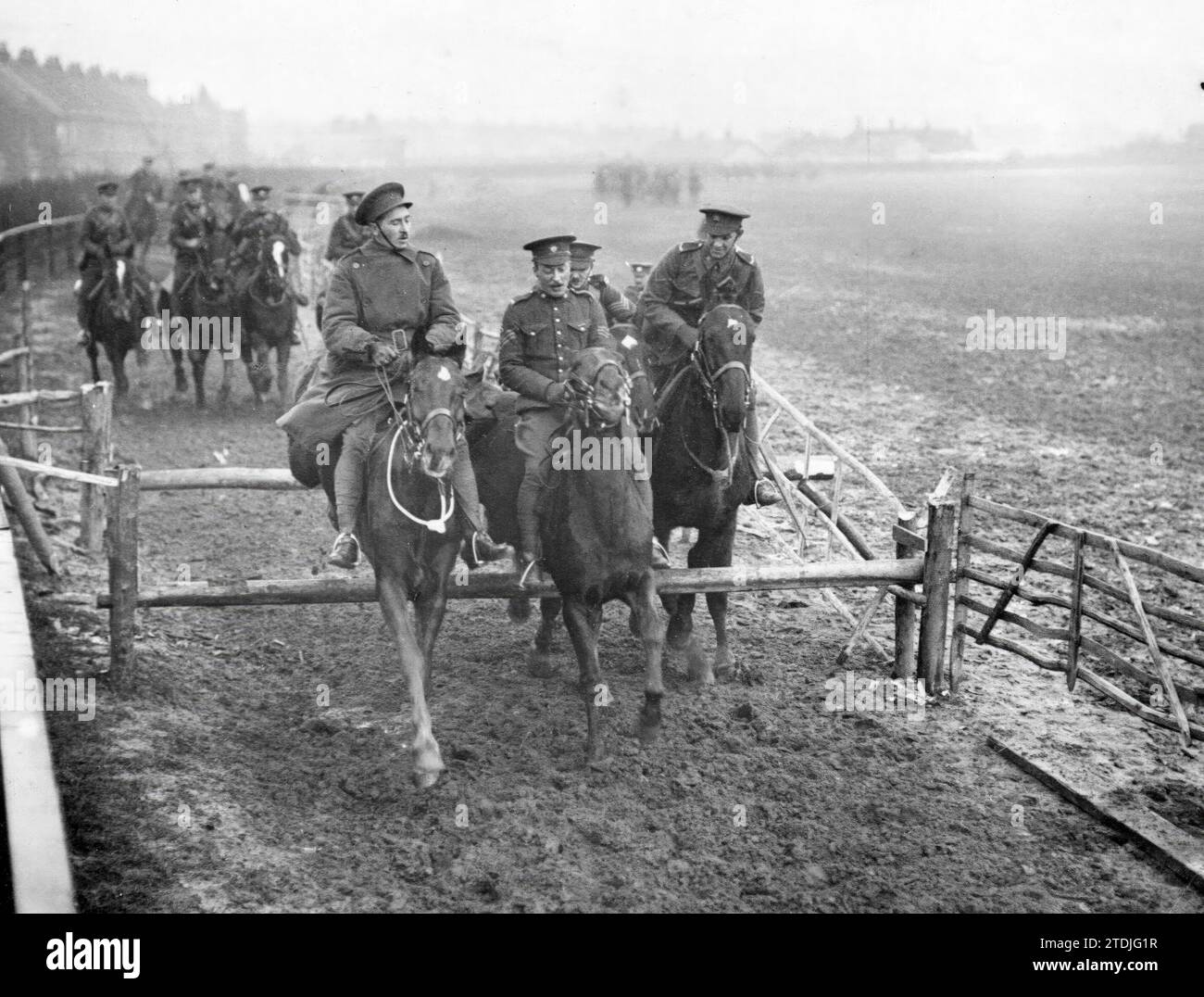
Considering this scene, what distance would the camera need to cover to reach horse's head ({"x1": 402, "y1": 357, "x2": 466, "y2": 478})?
20.7 feet

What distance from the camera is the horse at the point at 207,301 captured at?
16078mm

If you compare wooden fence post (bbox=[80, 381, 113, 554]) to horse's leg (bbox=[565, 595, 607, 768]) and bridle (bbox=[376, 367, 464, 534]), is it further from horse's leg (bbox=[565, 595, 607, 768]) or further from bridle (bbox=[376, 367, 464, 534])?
horse's leg (bbox=[565, 595, 607, 768])

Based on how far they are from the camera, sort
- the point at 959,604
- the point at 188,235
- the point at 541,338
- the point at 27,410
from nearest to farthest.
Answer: the point at 541,338, the point at 959,604, the point at 27,410, the point at 188,235

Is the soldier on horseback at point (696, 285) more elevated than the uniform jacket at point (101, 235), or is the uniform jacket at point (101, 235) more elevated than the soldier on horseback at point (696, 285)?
the uniform jacket at point (101, 235)

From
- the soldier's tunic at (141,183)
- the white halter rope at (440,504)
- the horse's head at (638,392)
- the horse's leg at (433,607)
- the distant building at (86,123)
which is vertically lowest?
the horse's leg at (433,607)

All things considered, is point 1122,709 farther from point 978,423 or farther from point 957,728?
point 978,423

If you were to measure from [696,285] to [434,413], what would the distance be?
3213 millimetres

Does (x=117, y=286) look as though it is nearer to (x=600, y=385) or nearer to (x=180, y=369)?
(x=180, y=369)

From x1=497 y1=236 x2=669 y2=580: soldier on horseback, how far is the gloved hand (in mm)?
858

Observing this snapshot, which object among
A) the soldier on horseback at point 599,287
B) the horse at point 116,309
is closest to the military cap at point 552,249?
the soldier on horseback at point 599,287

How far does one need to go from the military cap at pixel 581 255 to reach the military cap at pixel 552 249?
6.24 ft

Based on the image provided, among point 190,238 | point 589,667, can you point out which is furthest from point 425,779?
point 190,238

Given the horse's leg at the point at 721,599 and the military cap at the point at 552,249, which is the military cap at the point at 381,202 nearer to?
the military cap at the point at 552,249

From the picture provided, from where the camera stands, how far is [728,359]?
24.3 feet
